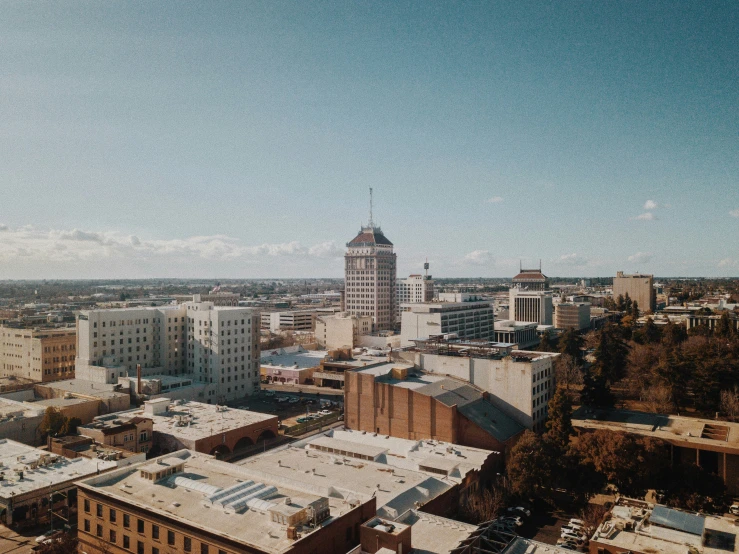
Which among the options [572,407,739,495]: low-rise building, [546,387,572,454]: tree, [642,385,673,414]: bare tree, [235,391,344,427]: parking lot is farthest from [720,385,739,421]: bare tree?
[235,391,344,427]: parking lot

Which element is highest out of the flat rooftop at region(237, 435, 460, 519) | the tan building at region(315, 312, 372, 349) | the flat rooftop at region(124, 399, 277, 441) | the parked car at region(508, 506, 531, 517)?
the tan building at region(315, 312, 372, 349)

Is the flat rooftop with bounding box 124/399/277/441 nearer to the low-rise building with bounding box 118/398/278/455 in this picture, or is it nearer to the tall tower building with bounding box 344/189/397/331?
the low-rise building with bounding box 118/398/278/455

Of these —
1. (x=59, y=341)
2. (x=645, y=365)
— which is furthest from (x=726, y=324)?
(x=59, y=341)

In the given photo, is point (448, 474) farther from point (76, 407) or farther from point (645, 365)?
point (645, 365)

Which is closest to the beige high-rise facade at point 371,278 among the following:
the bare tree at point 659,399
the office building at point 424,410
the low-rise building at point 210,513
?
the bare tree at point 659,399

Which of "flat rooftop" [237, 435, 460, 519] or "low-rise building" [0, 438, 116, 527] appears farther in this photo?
"low-rise building" [0, 438, 116, 527]

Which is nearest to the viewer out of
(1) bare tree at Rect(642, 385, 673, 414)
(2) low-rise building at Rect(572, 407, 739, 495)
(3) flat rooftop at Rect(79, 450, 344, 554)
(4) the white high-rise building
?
(3) flat rooftop at Rect(79, 450, 344, 554)
